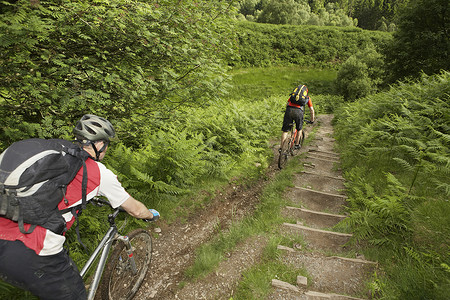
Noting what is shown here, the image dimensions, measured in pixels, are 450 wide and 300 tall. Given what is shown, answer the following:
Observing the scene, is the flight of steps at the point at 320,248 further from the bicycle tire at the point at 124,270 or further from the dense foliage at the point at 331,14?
the dense foliage at the point at 331,14

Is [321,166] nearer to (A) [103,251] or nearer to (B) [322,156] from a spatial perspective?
(B) [322,156]

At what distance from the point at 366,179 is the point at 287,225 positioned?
3.25m

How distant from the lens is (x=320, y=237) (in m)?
4.90

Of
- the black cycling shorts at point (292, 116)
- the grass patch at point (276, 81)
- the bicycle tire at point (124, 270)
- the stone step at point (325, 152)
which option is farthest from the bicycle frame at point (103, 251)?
the grass patch at point (276, 81)

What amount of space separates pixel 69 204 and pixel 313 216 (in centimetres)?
533

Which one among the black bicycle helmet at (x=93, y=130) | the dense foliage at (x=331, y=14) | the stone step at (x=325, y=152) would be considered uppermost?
the dense foliage at (x=331, y=14)

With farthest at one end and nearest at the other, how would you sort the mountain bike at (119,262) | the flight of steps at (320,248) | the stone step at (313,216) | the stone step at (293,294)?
the stone step at (313,216)
the flight of steps at (320,248)
the stone step at (293,294)
the mountain bike at (119,262)

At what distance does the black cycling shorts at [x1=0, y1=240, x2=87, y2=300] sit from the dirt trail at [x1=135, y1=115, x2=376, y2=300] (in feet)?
5.85

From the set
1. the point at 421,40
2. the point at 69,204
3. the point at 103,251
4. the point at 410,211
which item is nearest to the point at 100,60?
the point at 69,204

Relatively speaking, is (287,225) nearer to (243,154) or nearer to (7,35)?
(243,154)

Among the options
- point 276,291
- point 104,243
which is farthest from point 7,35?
point 276,291

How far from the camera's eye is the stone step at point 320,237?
15.4 feet

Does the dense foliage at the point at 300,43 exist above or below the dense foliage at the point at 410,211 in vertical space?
above

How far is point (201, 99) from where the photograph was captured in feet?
22.2
